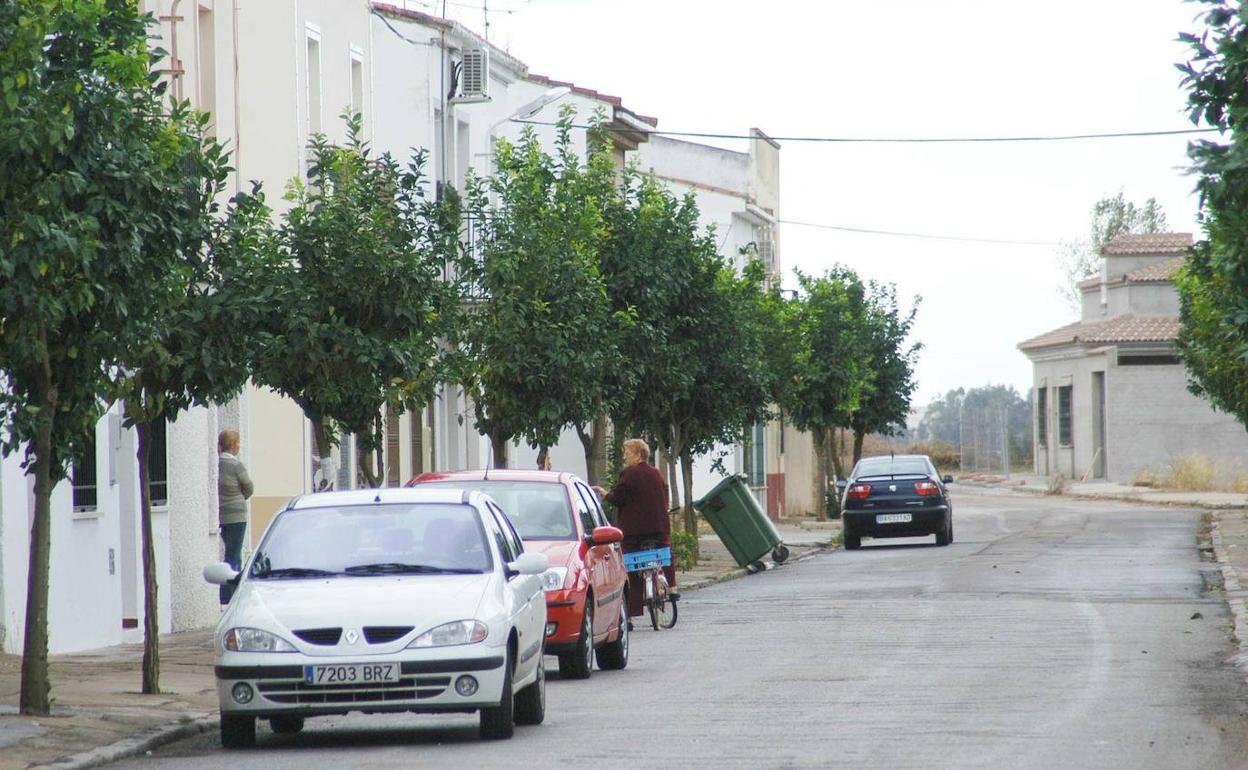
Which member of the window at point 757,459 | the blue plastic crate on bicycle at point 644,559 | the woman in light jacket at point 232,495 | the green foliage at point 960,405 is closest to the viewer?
the blue plastic crate on bicycle at point 644,559

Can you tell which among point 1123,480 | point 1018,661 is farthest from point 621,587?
point 1123,480

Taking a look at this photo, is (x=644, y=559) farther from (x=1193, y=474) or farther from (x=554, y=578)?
(x=1193, y=474)

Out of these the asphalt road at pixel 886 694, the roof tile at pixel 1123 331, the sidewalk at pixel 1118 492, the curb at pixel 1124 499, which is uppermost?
the roof tile at pixel 1123 331

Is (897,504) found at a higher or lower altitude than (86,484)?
lower

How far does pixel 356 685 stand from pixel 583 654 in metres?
4.58

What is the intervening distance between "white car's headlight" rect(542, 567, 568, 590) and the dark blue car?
2334 centimetres

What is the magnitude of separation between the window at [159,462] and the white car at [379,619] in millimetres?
9898

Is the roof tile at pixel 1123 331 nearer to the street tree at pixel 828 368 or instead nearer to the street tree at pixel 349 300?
the street tree at pixel 828 368

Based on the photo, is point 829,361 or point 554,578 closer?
point 554,578

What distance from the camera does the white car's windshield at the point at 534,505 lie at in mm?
17031

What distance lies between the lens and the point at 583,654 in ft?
53.8

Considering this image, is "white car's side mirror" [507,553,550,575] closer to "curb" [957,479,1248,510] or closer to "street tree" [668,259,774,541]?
"street tree" [668,259,774,541]

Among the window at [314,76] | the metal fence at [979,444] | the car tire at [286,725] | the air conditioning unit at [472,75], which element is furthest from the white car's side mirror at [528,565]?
the metal fence at [979,444]

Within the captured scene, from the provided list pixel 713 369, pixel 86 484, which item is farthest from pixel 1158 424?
pixel 86 484
